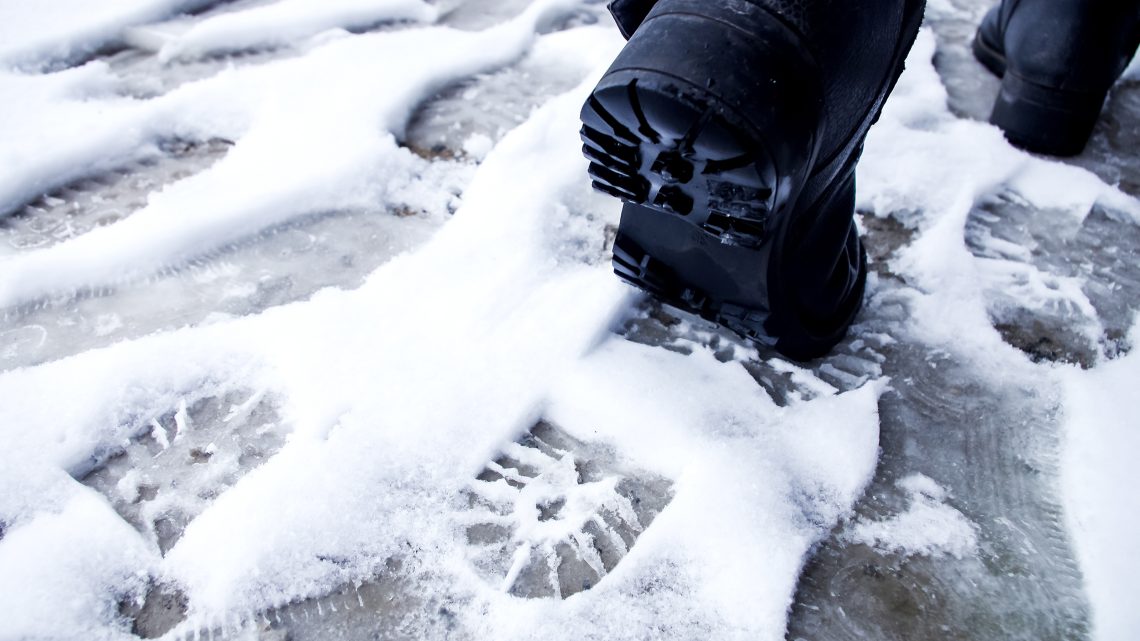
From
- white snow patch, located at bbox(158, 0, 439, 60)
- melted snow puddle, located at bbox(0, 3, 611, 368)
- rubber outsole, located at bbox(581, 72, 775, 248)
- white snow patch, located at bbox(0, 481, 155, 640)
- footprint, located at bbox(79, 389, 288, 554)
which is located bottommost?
footprint, located at bbox(79, 389, 288, 554)

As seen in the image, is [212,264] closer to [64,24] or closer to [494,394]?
[494,394]

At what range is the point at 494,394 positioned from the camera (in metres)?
1.04

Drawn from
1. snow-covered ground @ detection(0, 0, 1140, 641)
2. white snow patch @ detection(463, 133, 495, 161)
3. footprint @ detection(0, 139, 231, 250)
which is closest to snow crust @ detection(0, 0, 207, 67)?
snow-covered ground @ detection(0, 0, 1140, 641)

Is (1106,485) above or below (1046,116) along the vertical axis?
below

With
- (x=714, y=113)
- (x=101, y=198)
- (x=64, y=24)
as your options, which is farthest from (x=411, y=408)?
(x=64, y=24)

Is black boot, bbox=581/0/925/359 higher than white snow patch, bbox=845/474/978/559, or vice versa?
black boot, bbox=581/0/925/359

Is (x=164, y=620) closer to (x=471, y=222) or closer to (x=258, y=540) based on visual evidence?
(x=258, y=540)

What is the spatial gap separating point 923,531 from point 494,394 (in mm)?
547

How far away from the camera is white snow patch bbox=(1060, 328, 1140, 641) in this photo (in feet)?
2.80

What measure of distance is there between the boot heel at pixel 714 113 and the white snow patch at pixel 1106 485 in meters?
0.52

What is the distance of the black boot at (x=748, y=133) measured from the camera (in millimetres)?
765

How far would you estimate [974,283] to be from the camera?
1.23 m

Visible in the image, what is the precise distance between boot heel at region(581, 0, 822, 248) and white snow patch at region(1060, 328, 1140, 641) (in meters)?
0.52

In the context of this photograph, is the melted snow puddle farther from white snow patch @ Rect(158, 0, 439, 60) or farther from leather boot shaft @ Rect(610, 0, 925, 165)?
leather boot shaft @ Rect(610, 0, 925, 165)
